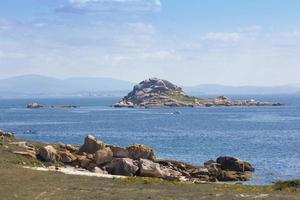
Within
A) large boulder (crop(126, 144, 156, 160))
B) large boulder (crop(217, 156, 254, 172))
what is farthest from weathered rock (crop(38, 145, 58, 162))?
large boulder (crop(217, 156, 254, 172))

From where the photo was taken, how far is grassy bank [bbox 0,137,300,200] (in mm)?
36938

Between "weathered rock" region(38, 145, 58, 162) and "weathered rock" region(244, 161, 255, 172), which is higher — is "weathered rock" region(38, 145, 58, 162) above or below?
above

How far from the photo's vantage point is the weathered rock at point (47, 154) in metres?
61.0

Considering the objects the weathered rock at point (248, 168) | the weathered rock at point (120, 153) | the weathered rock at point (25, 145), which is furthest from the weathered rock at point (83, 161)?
the weathered rock at point (248, 168)

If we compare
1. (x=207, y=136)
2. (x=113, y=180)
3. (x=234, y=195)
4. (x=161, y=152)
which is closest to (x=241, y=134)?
(x=207, y=136)

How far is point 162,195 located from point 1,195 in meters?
10.5

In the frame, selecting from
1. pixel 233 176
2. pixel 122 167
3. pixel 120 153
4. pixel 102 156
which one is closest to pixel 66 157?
pixel 102 156

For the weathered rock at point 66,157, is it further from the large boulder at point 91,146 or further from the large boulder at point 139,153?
the large boulder at point 139,153

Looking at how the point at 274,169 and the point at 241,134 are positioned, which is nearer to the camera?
the point at 274,169

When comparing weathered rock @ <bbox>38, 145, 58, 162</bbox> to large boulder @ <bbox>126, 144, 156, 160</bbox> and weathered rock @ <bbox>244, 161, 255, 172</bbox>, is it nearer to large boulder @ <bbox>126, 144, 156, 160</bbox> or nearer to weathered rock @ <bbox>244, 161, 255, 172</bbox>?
large boulder @ <bbox>126, 144, 156, 160</bbox>

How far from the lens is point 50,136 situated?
129 meters

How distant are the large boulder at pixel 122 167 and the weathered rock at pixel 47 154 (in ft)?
19.4

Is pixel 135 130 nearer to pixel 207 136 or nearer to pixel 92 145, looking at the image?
pixel 207 136

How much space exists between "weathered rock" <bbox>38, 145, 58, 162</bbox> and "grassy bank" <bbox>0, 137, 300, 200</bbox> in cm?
1039
